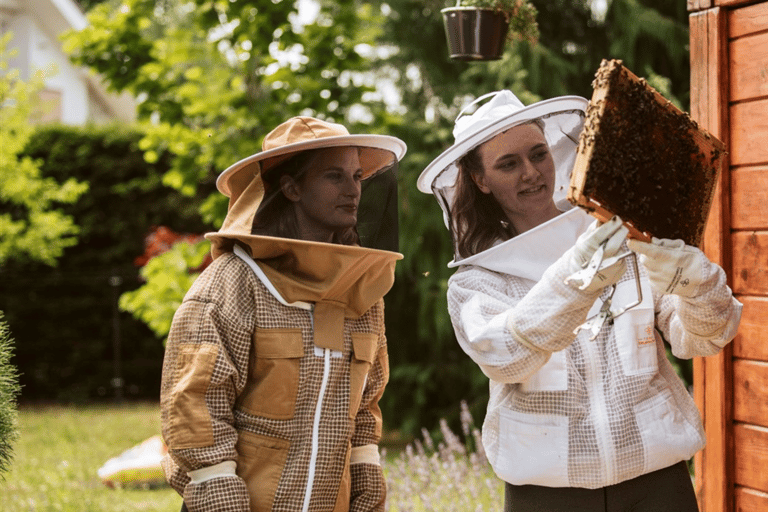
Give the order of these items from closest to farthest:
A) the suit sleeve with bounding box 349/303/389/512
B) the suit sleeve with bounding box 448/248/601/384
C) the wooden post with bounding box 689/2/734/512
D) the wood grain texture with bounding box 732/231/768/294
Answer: the suit sleeve with bounding box 448/248/601/384, the suit sleeve with bounding box 349/303/389/512, the wood grain texture with bounding box 732/231/768/294, the wooden post with bounding box 689/2/734/512

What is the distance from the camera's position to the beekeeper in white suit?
1.90 m

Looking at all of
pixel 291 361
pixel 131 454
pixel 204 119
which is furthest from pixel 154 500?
pixel 291 361

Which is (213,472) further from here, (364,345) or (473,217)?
(473,217)

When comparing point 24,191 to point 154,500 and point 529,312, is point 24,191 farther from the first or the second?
point 529,312

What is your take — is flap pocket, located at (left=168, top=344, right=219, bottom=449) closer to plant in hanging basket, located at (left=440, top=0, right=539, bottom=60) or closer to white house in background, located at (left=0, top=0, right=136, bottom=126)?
plant in hanging basket, located at (left=440, top=0, right=539, bottom=60)

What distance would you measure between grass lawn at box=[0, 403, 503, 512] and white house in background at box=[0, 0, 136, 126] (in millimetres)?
7286

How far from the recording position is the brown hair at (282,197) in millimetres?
2266

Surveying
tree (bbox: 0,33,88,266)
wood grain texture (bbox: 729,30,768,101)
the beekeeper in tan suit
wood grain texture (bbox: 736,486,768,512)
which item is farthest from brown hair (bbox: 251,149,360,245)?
tree (bbox: 0,33,88,266)

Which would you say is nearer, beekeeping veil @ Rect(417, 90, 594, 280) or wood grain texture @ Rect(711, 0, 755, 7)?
beekeeping veil @ Rect(417, 90, 594, 280)

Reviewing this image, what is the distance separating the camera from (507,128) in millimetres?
2146

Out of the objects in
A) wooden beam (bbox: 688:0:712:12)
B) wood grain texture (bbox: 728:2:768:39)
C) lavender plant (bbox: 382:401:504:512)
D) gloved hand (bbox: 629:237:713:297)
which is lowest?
lavender plant (bbox: 382:401:504:512)

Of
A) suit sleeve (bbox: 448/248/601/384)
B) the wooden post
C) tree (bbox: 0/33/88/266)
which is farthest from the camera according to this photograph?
tree (bbox: 0/33/88/266)

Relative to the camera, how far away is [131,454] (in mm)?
6508

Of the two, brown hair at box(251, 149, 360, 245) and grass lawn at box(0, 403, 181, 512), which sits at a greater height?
brown hair at box(251, 149, 360, 245)
